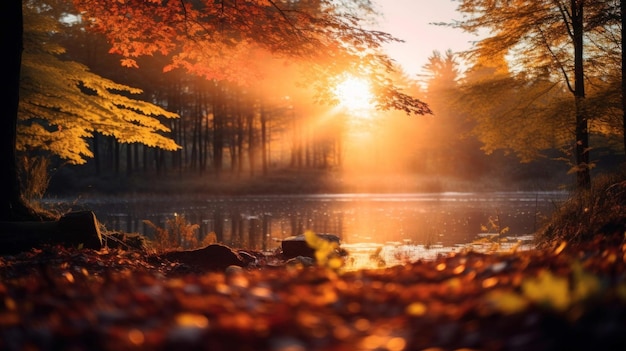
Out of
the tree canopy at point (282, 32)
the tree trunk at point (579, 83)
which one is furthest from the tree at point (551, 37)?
the tree canopy at point (282, 32)

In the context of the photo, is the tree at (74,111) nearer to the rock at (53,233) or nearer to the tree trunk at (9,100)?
the tree trunk at (9,100)

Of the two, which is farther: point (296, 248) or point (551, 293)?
point (296, 248)

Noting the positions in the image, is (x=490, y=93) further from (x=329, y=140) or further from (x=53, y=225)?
(x=329, y=140)

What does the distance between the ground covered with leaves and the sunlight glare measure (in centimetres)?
632

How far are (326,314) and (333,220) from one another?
17.6 m

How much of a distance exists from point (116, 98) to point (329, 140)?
43.2 metres

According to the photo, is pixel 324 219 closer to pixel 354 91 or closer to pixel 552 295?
pixel 354 91

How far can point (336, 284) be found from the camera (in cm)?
347

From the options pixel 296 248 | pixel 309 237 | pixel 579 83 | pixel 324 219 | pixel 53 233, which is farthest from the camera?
pixel 324 219

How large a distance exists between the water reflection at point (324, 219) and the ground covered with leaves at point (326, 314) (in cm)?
852

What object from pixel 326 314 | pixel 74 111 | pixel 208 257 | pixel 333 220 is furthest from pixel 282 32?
pixel 333 220

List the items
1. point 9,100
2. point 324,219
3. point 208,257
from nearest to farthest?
point 9,100 < point 208,257 < point 324,219

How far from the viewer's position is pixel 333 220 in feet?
67.1

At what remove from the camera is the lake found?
1520 cm
